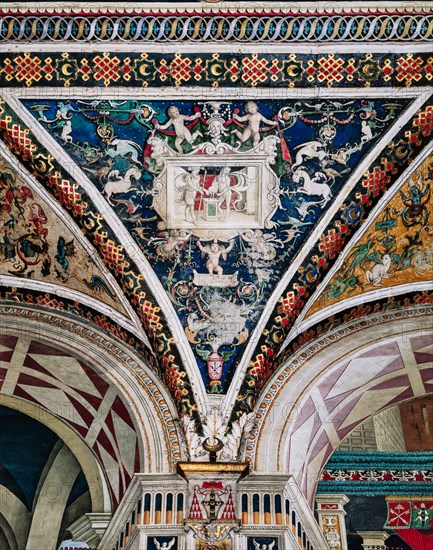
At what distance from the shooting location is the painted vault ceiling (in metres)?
10.7

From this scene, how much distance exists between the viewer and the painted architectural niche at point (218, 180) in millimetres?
10789

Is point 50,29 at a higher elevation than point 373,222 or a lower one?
higher

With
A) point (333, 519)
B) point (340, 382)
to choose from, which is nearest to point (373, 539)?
point (333, 519)

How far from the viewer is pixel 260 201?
35.9 feet

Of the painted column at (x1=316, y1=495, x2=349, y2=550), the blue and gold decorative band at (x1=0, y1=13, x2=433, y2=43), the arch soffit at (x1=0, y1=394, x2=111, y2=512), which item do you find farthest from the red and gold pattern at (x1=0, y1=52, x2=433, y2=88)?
the painted column at (x1=316, y1=495, x2=349, y2=550)

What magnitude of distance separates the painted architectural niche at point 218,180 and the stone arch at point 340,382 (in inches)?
22.2

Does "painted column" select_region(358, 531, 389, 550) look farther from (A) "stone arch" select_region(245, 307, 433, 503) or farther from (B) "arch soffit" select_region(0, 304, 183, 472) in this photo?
(B) "arch soffit" select_region(0, 304, 183, 472)

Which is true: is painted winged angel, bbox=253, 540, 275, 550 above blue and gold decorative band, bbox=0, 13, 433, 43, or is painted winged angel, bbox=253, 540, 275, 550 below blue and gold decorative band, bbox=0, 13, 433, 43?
below

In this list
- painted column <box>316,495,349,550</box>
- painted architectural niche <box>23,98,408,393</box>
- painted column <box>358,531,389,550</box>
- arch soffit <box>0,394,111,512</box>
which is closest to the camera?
painted architectural niche <box>23,98,408,393</box>

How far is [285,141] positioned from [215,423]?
2.52 metres

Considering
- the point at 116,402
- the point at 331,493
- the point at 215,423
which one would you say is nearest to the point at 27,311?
the point at 116,402

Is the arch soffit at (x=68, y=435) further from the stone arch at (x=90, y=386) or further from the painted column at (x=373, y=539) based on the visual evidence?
the painted column at (x=373, y=539)

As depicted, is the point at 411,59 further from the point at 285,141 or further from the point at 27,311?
the point at 27,311

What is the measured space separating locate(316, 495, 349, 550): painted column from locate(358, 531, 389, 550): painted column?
427mm
